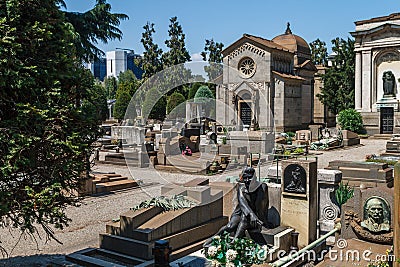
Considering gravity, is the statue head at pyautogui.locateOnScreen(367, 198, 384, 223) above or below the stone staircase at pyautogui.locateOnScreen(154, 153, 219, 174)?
above

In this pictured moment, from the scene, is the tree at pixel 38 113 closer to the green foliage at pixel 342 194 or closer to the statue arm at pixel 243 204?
the statue arm at pixel 243 204

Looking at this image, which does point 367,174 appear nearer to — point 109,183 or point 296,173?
point 296,173

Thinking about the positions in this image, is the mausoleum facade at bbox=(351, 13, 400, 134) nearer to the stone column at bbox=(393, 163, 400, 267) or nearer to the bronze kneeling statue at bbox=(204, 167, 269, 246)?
the bronze kneeling statue at bbox=(204, 167, 269, 246)

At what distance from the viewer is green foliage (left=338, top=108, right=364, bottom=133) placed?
37.0m

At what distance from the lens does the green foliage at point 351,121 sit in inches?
1457

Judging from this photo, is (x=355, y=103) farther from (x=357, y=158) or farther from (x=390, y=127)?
(x=357, y=158)

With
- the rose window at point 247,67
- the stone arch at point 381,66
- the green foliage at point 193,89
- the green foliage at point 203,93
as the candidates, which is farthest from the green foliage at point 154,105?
the stone arch at point 381,66

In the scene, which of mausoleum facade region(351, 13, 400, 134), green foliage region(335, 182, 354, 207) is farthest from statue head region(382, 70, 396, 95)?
green foliage region(335, 182, 354, 207)

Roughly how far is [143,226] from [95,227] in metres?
2.83

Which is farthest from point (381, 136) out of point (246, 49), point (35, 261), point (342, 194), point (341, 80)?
point (35, 261)

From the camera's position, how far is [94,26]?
54.1 ft

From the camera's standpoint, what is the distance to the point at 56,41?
5.36m

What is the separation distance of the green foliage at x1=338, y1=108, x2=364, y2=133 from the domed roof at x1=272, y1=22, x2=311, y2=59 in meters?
16.1

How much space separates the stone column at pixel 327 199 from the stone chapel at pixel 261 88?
3203cm
